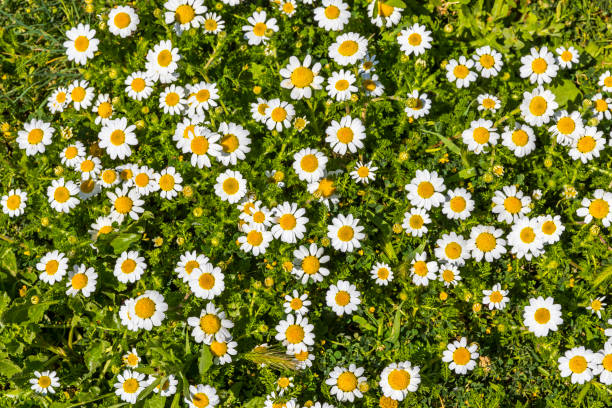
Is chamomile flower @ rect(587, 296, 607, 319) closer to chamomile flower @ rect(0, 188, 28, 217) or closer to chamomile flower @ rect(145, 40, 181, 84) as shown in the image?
chamomile flower @ rect(145, 40, 181, 84)

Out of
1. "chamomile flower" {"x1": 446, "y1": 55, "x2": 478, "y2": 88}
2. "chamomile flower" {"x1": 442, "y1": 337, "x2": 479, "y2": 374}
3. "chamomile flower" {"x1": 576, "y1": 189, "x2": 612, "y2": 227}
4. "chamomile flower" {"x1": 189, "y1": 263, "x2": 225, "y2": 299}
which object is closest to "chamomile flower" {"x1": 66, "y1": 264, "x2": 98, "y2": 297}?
"chamomile flower" {"x1": 189, "y1": 263, "x2": 225, "y2": 299}

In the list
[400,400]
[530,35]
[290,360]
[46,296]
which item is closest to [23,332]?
[46,296]

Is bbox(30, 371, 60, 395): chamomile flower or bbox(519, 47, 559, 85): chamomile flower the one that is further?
bbox(519, 47, 559, 85): chamomile flower

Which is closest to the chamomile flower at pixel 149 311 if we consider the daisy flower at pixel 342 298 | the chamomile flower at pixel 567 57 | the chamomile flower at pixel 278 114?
the daisy flower at pixel 342 298

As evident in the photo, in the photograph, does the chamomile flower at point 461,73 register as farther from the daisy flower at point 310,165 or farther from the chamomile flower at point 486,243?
the daisy flower at point 310,165

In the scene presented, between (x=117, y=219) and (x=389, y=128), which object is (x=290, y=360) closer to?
(x=117, y=219)

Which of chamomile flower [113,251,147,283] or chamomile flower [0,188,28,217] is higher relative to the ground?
chamomile flower [0,188,28,217]

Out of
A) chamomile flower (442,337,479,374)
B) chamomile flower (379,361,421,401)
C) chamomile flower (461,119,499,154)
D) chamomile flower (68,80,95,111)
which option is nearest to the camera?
chamomile flower (379,361,421,401)
